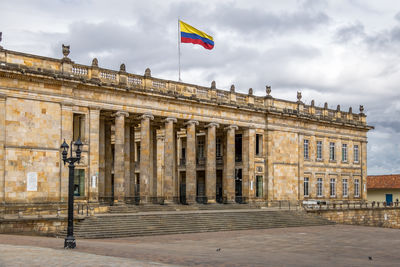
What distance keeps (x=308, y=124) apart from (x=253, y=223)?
59.3ft

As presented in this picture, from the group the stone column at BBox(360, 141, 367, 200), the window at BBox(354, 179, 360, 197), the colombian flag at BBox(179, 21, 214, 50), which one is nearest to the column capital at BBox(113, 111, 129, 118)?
the colombian flag at BBox(179, 21, 214, 50)

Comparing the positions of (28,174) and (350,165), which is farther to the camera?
(350,165)

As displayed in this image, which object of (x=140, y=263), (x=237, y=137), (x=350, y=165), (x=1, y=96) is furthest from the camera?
(x=350, y=165)

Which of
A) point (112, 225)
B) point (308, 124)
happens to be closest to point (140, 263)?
point (112, 225)

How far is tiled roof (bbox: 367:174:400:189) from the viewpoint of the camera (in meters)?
67.2

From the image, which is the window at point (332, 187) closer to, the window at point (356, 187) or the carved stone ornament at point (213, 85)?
the window at point (356, 187)

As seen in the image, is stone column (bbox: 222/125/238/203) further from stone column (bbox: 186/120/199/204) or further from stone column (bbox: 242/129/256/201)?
stone column (bbox: 186/120/199/204)

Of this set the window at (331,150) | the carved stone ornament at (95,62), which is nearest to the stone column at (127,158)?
the carved stone ornament at (95,62)

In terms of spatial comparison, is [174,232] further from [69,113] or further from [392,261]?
[392,261]

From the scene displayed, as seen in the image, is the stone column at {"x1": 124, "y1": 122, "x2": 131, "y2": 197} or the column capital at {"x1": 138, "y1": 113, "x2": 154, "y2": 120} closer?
the column capital at {"x1": 138, "y1": 113, "x2": 154, "y2": 120}

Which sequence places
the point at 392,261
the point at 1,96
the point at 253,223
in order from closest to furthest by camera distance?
the point at 392,261 → the point at 1,96 → the point at 253,223

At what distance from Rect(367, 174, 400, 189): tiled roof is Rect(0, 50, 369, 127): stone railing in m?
13.6

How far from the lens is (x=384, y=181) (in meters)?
68.9

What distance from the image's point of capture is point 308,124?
52.4 meters
